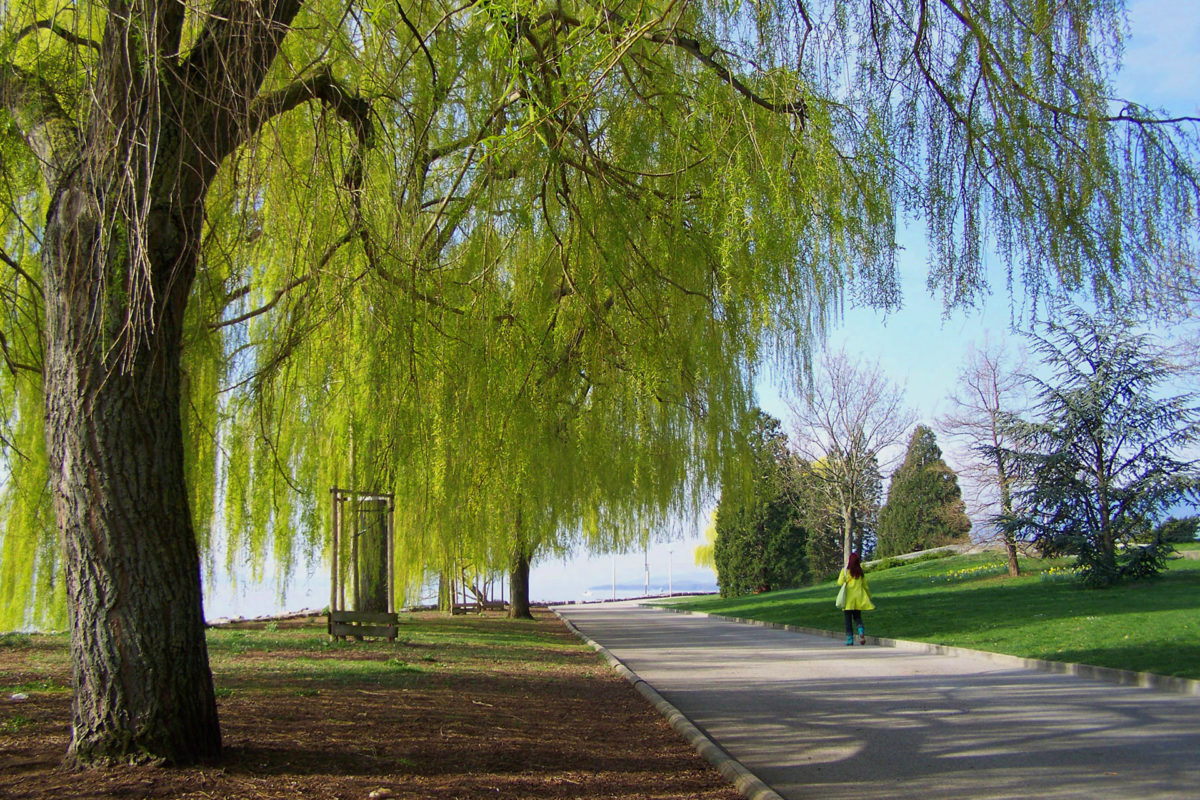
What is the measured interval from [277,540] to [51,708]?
4477 mm

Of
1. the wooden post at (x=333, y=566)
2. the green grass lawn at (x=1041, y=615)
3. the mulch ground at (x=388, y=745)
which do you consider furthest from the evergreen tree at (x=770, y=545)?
the mulch ground at (x=388, y=745)

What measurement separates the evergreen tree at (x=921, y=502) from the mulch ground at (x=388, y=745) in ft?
122

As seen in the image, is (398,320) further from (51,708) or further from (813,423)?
(813,423)

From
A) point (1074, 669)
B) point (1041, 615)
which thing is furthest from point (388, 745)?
point (1041, 615)

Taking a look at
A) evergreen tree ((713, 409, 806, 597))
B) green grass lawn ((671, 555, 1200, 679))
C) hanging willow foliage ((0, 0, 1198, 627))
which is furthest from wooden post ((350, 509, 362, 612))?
evergreen tree ((713, 409, 806, 597))

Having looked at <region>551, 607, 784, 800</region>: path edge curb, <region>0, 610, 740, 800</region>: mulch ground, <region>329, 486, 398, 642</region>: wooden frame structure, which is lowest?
<region>551, 607, 784, 800</region>: path edge curb

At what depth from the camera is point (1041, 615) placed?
1549 centimetres

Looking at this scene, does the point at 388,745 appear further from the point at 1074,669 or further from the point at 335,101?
the point at 1074,669

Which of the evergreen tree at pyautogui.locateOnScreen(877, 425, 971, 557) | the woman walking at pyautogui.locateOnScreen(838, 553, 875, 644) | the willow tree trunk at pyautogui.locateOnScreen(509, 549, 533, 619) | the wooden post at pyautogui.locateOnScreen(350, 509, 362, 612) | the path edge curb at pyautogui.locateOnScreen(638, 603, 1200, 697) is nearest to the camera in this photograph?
the path edge curb at pyautogui.locateOnScreen(638, 603, 1200, 697)

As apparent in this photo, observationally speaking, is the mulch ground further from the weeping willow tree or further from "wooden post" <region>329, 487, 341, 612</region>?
"wooden post" <region>329, 487, 341, 612</region>

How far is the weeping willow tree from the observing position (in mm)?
3967

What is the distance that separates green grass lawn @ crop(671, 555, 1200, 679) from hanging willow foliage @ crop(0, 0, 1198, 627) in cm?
596

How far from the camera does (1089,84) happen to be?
12.3 feet

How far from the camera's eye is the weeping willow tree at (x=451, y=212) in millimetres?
3967
